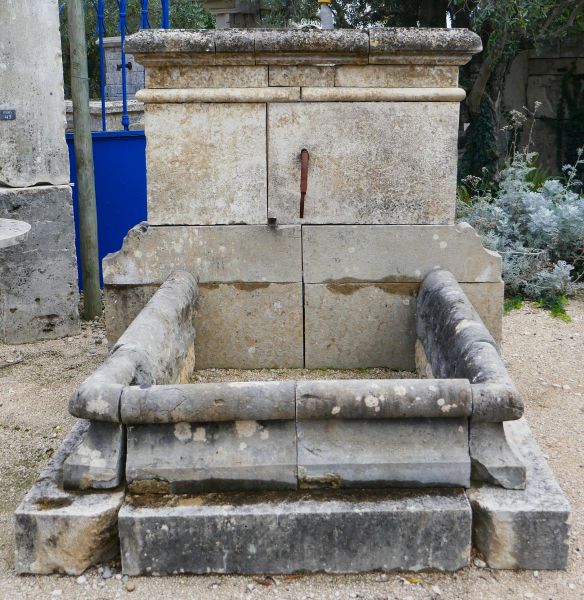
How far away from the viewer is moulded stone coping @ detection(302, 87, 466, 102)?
3.96m

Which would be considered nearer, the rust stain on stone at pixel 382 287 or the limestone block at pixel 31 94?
the rust stain on stone at pixel 382 287

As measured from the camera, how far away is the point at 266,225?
413 centimetres

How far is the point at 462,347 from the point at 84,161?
3.64 meters

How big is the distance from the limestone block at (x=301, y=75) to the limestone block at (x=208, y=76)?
53 millimetres

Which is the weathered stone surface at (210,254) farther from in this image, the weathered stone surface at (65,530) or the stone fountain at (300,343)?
the weathered stone surface at (65,530)

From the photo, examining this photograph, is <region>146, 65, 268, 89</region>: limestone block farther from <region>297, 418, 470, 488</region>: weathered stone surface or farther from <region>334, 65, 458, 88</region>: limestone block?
<region>297, 418, 470, 488</region>: weathered stone surface

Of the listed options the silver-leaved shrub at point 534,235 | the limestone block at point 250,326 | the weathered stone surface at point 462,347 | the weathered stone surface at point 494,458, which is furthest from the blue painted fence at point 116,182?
the weathered stone surface at point 494,458

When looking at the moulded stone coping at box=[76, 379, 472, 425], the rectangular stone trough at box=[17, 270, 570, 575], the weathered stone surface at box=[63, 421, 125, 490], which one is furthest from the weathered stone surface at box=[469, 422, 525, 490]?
the weathered stone surface at box=[63, 421, 125, 490]

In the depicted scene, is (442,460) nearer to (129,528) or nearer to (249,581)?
(249,581)

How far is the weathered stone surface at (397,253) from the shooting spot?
13.5 ft

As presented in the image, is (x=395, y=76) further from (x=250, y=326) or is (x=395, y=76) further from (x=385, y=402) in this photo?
(x=385, y=402)

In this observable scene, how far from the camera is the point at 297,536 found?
8.14 ft

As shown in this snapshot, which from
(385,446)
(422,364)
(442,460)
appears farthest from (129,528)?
(422,364)

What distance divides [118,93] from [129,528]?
8344mm
